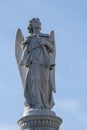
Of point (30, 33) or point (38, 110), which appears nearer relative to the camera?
point (38, 110)

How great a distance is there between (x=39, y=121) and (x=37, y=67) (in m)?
2.58

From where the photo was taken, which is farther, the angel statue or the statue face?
the statue face

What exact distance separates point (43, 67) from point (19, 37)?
223cm

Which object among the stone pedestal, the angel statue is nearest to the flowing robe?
the angel statue

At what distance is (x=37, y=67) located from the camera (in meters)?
22.2

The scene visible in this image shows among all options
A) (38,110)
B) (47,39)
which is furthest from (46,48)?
(38,110)

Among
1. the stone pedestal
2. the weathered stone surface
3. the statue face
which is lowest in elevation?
the stone pedestal

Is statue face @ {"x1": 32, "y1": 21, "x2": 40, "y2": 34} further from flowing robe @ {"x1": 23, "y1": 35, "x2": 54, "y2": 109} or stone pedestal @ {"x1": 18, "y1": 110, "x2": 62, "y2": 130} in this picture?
stone pedestal @ {"x1": 18, "y1": 110, "x2": 62, "y2": 130}

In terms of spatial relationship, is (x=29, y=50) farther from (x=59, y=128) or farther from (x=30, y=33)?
(x=59, y=128)

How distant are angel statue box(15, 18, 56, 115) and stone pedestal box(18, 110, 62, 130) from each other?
1.16ft

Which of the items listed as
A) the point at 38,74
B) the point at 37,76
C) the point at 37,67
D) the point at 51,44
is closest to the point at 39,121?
the point at 37,76

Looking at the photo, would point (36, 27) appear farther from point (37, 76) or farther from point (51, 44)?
point (37, 76)

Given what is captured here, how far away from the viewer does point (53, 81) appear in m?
22.6

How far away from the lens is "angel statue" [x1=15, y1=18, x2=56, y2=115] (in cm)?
A: 2188
